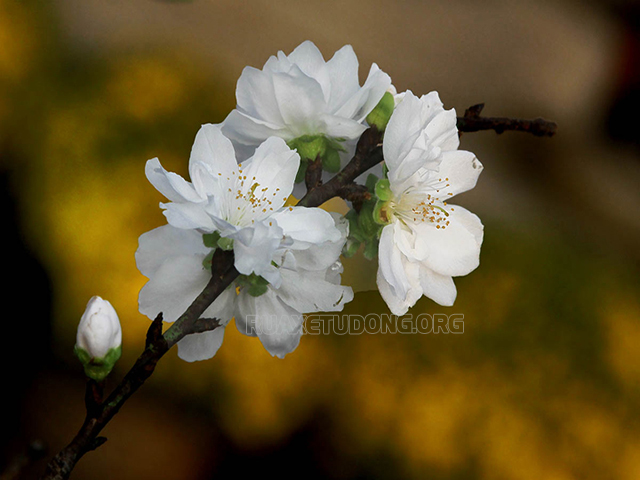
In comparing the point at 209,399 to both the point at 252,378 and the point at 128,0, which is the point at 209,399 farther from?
the point at 128,0

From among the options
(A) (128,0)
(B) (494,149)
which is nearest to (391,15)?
(B) (494,149)

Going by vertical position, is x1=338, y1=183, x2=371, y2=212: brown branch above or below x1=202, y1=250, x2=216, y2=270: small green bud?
above

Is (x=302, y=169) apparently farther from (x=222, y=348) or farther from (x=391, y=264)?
(x=222, y=348)

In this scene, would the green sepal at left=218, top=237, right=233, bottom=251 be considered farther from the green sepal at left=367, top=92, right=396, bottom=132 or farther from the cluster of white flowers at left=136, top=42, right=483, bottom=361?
the green sepal at left=367, top=92, right=396, bottom=132

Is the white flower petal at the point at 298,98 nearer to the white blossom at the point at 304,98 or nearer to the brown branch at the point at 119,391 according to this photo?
the white blossom at the point at 304,98

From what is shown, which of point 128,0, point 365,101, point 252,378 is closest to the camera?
point 365,101

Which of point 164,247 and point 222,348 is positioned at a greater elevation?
point 164,247

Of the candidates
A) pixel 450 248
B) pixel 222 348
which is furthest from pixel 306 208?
pixel 222 348

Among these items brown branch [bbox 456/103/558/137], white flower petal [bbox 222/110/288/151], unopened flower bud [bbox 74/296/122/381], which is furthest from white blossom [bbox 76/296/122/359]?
brown branch [bbox 456/103/558/137]
